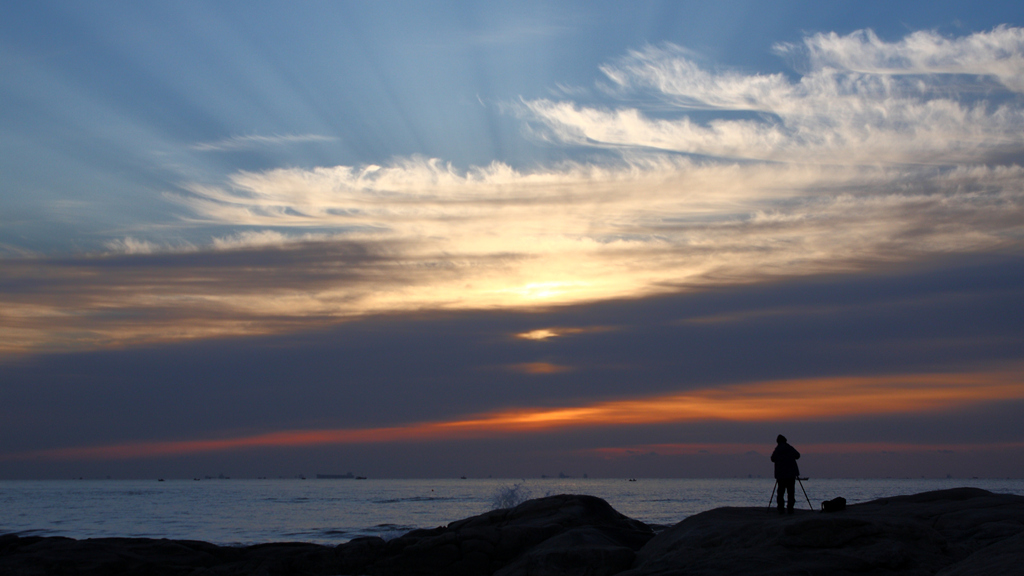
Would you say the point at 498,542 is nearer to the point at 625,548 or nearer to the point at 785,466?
the point at 625,548

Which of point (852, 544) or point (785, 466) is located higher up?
point (785, 466)

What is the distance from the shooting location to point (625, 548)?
70.2ft

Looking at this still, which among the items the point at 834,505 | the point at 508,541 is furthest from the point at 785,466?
the point at 508,541

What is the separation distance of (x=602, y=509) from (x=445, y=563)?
7.71 meters

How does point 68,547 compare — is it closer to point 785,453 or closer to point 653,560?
point 653,560

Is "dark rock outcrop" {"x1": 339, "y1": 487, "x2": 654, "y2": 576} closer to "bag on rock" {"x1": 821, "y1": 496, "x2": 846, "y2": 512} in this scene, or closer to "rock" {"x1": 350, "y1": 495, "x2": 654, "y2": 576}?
"rock" {"x1": 350, "y1": 495, "x2": 654, "y2": 576}

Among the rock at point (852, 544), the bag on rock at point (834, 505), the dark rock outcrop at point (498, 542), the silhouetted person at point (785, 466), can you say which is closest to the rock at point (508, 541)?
the dark rock outcrop at point (498, 542)

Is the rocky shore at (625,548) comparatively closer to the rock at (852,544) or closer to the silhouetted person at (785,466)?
the rock at (852,544)


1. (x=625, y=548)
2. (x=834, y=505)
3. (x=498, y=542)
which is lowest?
(x=498, y=542)

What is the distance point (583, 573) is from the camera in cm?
2039

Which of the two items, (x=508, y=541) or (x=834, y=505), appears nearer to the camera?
(x=834, y=505)

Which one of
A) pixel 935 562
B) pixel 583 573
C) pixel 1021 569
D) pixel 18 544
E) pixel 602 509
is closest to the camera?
pixel 1021 569

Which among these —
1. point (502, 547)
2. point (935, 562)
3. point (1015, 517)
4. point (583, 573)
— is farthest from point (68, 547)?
point (1015, 517)

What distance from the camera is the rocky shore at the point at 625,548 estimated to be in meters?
15.8
